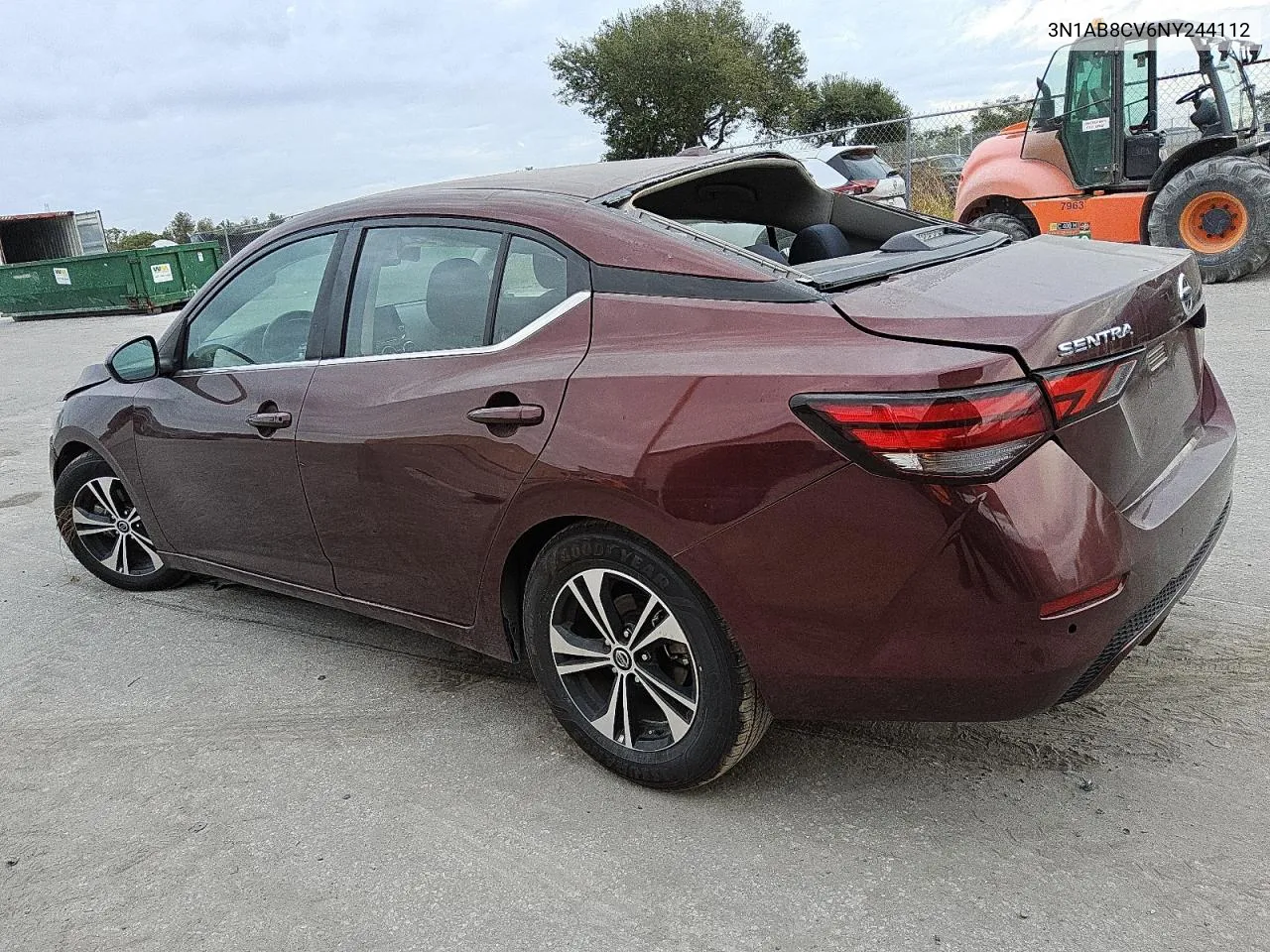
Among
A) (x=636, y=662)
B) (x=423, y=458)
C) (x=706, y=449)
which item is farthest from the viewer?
(x=423, y=458)

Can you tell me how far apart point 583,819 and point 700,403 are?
3.76 feet

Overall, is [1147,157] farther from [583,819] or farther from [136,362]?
[583,819]

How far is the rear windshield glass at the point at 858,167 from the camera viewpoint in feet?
52.2

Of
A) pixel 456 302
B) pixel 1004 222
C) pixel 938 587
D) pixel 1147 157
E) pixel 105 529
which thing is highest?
pixel 1147 157

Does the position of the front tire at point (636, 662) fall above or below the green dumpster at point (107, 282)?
below

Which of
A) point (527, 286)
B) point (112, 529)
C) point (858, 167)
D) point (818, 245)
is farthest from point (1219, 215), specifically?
point (112, 529)

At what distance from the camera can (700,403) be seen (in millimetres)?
2459

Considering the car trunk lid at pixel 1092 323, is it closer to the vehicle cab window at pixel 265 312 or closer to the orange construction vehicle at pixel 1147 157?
the vehicle cab window at pixel 265 312

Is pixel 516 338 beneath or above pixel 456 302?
beneath

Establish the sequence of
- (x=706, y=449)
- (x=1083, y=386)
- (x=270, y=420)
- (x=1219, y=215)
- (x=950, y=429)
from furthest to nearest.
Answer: (x=1219, y=215) → (x=270, y=420) → (x=706, y=449) → (x=1083, y=386) → (x=950, y=429)

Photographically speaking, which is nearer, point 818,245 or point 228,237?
point 818,245

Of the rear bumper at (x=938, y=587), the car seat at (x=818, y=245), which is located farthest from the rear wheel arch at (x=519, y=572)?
the car seat at (x=818, y=245)

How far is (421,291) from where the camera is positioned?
3.26 metres

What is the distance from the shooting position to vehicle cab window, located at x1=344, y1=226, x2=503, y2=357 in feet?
10.1
